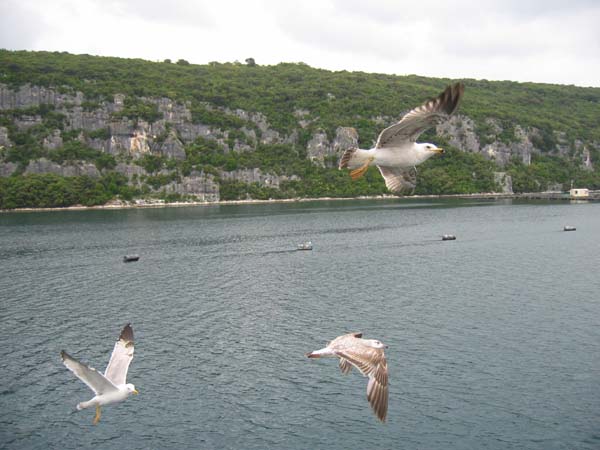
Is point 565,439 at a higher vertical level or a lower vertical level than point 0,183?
lower

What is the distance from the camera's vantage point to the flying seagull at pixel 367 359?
12406 mm

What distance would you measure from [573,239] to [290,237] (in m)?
41.7

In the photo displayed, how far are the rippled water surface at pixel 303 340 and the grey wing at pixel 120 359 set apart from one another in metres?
12.1

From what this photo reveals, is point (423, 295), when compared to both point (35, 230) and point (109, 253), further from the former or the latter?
point (35, 230)

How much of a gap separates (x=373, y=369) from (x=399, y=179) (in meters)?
4.05

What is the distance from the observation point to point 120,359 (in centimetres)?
1747

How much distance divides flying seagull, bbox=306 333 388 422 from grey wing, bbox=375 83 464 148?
4476mm

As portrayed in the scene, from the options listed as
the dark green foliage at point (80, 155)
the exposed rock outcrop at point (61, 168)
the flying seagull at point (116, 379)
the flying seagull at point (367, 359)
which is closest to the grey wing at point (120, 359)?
the flying seagull at point (116, 379)

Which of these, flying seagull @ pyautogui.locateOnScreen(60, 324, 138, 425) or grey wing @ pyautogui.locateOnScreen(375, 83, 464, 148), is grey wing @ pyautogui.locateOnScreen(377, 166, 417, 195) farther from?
flying seagull @ pyautogui.locateOnScreen(60, 324, 138, 425)

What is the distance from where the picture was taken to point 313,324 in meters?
47.3

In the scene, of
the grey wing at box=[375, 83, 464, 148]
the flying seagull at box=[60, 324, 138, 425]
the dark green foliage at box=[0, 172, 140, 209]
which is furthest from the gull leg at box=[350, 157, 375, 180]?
the dark green foliage at box=[0, 172, 140, 209]

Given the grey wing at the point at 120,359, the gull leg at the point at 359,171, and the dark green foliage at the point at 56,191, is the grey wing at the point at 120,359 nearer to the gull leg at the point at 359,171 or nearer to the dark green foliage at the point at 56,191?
the gull leg at the point at 359,171

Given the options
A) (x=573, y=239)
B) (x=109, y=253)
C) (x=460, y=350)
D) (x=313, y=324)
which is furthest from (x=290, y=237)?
(x=460, y=350)

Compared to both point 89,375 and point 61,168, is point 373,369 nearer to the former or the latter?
point 89,375
